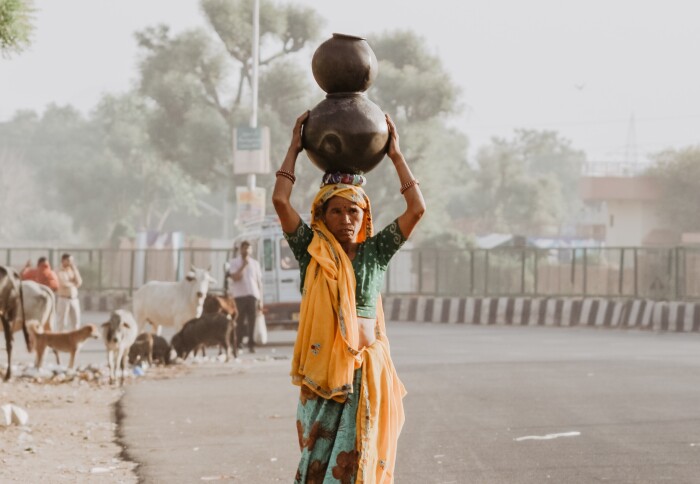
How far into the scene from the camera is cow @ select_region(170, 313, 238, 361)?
2000 centimetres

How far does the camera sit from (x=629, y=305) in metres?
31.7

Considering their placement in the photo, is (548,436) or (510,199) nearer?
(548,436)

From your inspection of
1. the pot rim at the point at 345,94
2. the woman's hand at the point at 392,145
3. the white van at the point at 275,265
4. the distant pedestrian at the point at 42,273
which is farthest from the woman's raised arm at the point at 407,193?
the white van at the point at 275,265

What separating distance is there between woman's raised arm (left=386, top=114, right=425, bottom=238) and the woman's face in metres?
0.21

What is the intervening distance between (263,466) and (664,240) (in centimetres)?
4960

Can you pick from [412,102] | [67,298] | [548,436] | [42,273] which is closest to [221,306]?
[42,273]

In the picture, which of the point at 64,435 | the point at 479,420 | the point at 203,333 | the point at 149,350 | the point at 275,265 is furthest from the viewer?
the point at 275,265

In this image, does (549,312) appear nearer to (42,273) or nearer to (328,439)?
(42,273)

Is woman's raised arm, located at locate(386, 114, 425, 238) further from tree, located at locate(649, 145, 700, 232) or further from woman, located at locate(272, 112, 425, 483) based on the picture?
tree, located at locate(649, 145, 700, 232)

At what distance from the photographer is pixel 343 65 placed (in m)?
6.59

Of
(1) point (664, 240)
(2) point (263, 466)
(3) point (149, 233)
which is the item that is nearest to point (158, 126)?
(3) point (149, 233)

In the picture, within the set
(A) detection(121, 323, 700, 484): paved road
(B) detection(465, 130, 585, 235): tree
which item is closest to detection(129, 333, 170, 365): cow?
(A) detection(121, 323, 700, 484): paved road

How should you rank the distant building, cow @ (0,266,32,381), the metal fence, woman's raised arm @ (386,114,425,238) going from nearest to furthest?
woman's raised arm @ (386,114,425,238) → cow @ (0,266,32,381) → the metal fence → the distant building

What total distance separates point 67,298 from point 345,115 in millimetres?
18663
